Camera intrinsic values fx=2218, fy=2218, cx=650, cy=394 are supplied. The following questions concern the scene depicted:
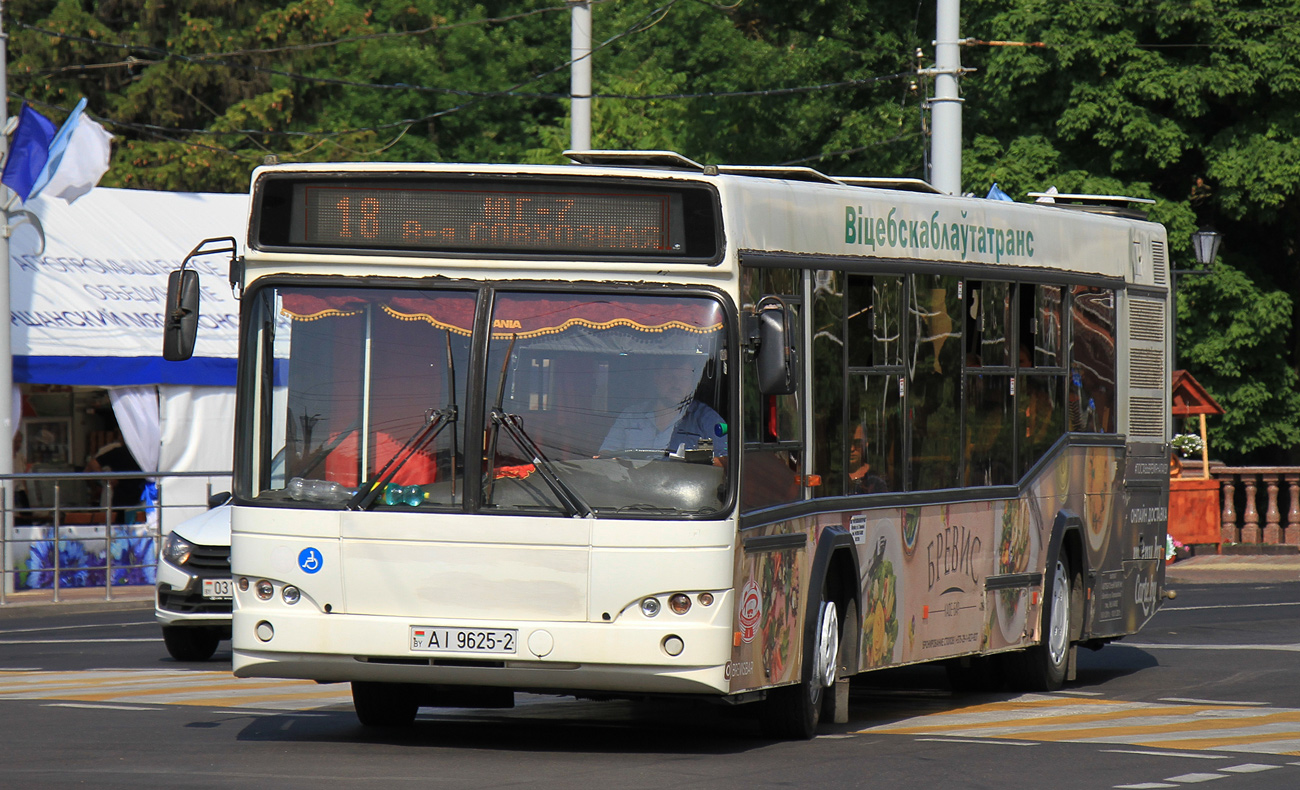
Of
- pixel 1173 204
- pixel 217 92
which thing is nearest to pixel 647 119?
pixel 217 92

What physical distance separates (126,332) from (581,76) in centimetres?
618

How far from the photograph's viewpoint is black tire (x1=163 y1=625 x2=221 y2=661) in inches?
632

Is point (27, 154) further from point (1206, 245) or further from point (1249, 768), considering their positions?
point (1249, 768)

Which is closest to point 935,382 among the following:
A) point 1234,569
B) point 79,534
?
point 79,534

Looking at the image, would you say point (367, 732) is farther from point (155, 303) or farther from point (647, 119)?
point (647, 119)

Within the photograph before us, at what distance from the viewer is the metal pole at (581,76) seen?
2423 centimetres

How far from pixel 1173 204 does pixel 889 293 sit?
23.4 m

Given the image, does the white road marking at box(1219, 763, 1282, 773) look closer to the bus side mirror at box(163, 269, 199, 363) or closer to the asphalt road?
the asphalt road

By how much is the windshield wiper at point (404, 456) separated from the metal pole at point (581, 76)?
14.1 meters

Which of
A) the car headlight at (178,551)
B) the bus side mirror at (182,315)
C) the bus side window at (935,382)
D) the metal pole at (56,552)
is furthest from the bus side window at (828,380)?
the metal pole at (56,552)

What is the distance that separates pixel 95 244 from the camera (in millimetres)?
27312

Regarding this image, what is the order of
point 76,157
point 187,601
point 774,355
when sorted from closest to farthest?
point 774,355 → point 187,601 → point 76,157

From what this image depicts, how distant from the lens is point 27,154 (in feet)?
80.4

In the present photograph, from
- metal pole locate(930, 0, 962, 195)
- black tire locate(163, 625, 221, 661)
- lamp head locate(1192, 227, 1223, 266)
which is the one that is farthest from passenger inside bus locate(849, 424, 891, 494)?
lamp head locate(1192, 227, 1223, 266)
